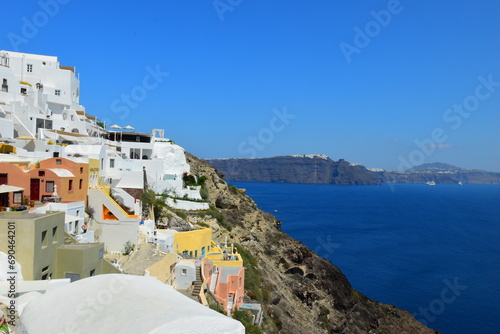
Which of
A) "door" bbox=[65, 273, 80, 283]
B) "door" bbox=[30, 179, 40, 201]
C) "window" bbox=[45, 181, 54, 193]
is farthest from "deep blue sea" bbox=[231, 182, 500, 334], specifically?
"door" bbox=[65, 273, 80, 283]

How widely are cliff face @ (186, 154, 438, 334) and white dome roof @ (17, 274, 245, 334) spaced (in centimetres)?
1450

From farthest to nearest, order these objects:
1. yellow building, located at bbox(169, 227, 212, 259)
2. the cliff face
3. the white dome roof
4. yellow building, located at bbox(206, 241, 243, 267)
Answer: the cliff face
yellow building, located at bbox(206, 241, 243, 267)
yellow building, located at bbox(169, 227, 212, 259)
the white dome roof

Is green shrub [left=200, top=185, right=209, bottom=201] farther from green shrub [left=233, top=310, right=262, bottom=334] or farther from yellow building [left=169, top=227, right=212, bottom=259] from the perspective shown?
green shrub [left=233, top=310, right=262, bottom=334]

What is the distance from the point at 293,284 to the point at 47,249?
22.1 meters

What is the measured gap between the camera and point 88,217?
58.4ft

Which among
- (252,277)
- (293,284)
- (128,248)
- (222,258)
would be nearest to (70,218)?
(128,248)

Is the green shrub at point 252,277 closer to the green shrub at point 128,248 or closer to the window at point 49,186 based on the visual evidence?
the green shrub at point 128,248

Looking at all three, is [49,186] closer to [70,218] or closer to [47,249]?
[70,218]

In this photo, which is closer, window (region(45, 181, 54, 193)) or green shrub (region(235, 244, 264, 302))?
window (region(45, 181, 54, 193))

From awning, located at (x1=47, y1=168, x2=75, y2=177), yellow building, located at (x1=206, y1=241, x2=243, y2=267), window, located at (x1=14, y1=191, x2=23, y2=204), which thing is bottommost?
yellow building, located at (x1=206, y1=241, x2=243, y2=267)

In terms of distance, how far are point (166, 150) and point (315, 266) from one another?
15853mm

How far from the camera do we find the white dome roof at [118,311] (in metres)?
6.65

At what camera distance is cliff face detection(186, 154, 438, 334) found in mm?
25375

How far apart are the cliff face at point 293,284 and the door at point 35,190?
10881mm
